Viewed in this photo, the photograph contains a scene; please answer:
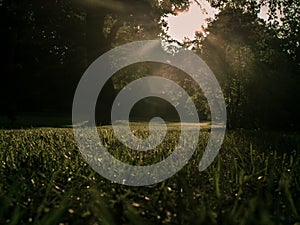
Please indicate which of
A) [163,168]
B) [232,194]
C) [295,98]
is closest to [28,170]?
[163,168]

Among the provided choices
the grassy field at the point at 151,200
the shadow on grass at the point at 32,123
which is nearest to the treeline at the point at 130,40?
the shadow on grass at the point at 32,123

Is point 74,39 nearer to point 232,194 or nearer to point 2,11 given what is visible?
point 2,11

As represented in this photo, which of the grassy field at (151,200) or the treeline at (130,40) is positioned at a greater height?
the treeline at (130,40)

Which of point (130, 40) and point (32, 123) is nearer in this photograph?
point (32, 123)

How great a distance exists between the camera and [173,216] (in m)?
1.26

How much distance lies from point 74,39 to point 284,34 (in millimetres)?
33643

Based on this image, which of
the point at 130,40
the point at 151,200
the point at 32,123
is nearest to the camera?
the point at 151,200

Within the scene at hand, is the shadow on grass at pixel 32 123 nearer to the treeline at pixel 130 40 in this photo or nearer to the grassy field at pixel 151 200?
the treeline at pixel 130 40

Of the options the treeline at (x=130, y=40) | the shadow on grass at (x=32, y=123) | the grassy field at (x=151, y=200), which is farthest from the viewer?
the treeline at (x=130, y=40)

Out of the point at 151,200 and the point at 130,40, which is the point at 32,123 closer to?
the point at 130,40

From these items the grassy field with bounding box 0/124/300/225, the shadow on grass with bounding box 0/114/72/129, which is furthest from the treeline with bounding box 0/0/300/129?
the grassy field with bounding box 0/124/300/225

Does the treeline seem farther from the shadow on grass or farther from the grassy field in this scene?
the grassy field

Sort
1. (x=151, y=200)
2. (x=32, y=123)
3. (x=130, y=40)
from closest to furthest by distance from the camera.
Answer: (x=151, y=200), (x=32, y=123), (x=130, y=40)

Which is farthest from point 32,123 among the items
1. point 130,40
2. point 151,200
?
point 151,200
